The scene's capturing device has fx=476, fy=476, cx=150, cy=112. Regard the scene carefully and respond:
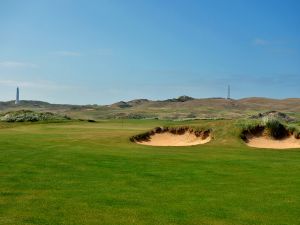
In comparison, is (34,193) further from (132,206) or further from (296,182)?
(296,182)

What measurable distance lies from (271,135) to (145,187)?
2181 cm

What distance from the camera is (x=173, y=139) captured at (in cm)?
3747

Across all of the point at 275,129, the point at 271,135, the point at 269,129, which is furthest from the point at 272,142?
the point at 275,129

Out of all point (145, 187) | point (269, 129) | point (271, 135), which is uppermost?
point (269, 129)

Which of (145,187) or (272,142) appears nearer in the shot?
(145,187)

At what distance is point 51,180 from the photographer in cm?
1716

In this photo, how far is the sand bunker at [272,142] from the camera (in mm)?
33688

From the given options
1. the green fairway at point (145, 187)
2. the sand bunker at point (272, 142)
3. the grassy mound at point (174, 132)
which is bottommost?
the green fairway at point (145, 187)

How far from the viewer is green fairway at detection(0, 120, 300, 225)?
12.3 meters

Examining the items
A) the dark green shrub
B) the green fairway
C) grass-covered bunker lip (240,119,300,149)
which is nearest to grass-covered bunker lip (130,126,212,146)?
grass-covered bunker lip (240,119,300,149)

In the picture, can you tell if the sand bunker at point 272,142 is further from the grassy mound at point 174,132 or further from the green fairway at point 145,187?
the green fairway at point 145,187

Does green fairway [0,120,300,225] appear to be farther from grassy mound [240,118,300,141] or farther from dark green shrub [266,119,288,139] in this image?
dark green shrub [266,119,288,139]

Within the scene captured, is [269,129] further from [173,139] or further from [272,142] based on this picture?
[173,139]

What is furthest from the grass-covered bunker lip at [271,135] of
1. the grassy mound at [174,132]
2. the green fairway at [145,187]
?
the green fairway at [145,187]
